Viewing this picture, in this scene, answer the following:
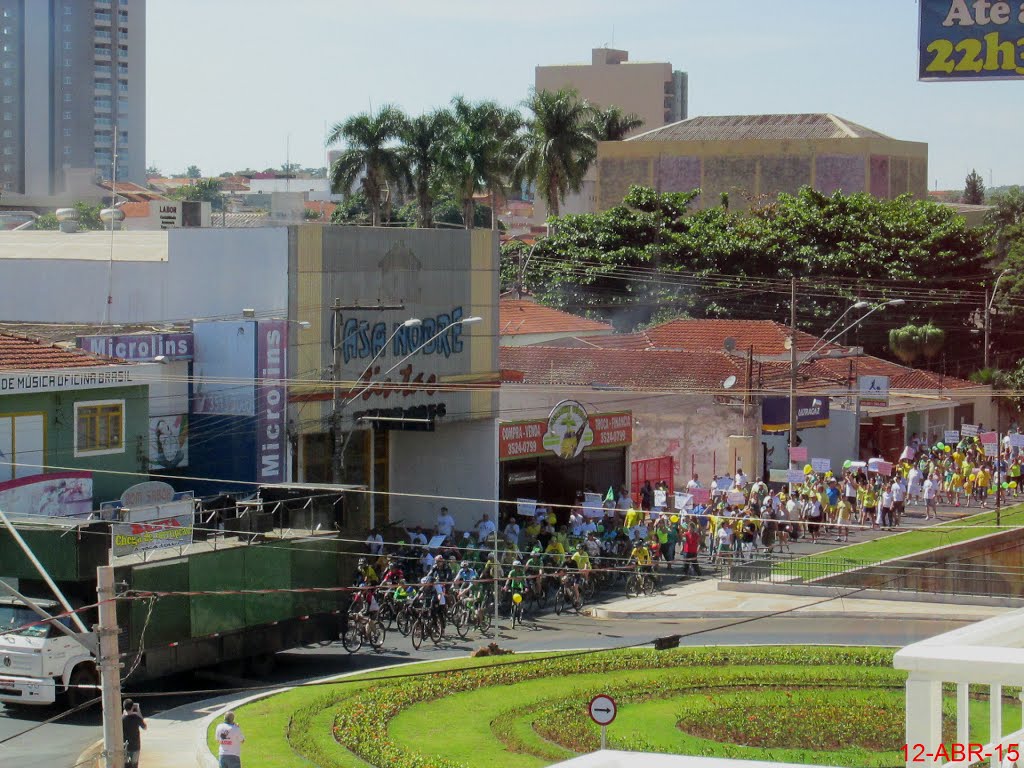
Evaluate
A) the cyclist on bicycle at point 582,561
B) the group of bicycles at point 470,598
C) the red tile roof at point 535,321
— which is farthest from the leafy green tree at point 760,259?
the group of bicycles at point 470,598

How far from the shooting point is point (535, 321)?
59.0 m

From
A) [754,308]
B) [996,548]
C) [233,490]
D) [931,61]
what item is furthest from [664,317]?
[931,61]

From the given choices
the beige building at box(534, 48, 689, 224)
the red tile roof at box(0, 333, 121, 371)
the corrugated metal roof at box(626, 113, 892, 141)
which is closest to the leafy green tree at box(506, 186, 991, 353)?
the corrugated metal roof at box(626, 113, 892, 141)

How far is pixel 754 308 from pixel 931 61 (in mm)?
55623

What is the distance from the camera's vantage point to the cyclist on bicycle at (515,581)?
28.7 m

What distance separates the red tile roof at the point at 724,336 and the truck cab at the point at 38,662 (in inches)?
1443

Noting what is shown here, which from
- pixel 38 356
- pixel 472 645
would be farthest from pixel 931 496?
pixel 38 356

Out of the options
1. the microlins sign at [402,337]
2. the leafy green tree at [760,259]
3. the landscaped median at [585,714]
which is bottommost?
the landscaped median at [585,714]

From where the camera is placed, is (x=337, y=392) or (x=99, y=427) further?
(x=337, y=392)

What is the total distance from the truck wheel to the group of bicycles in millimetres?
4687

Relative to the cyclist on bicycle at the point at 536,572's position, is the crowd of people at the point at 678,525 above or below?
above

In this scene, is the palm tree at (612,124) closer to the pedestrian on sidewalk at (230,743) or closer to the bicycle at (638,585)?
the bicycle at (638,585)

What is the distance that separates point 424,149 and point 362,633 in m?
55.3

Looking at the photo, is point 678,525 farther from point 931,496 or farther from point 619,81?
point 619,81
